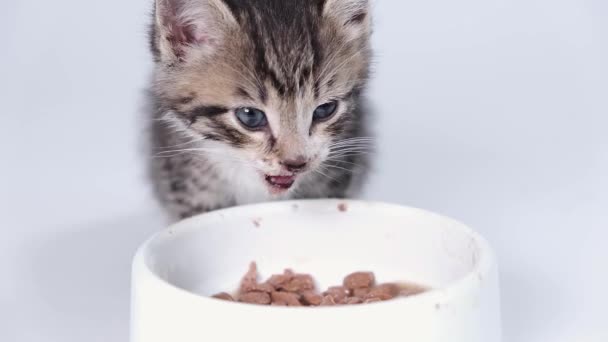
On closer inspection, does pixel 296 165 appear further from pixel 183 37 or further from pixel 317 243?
pixel 183 37

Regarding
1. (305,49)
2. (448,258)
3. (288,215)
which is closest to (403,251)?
(448,258)

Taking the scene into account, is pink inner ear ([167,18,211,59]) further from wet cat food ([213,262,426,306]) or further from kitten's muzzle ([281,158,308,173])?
wet cat food ([213,262,426,306])

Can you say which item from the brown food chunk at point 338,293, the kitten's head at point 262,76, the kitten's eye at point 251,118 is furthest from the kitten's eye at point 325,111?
the brown food chunk at point 338,293

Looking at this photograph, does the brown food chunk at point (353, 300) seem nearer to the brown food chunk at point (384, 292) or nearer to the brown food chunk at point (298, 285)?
the brown food chunk at point (384, 292)

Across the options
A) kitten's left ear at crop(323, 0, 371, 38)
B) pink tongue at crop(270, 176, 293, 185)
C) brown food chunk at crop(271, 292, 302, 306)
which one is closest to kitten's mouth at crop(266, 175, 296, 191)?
pink tongue at crop(270, 176, 293, 185)

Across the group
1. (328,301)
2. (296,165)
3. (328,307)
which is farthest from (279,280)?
(328,307)

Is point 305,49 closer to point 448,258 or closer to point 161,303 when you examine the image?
point 448,258
